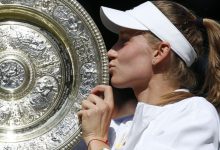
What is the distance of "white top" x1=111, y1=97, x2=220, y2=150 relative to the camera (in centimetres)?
129

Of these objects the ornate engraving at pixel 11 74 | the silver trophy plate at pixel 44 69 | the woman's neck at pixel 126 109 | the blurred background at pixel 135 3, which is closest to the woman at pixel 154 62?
the silver trophy plate at pixel 44 69

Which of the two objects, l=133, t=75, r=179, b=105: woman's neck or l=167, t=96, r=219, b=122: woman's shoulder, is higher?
l=133, t=75, r=179, b=105: woman's neck

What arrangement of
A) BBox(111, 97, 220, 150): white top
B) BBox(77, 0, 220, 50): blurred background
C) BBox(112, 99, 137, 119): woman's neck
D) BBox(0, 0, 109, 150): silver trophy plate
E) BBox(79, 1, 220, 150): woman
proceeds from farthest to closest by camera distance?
BBox(77, 0, 220, 50): blurred background, BBox(112, 99, 137, 119): woman's neck, BBox(0, 0, 109, 150): silver trophy plate, BBox(79, 1, 220, 150): woman, BBox(111, 97, 220, 150): white top

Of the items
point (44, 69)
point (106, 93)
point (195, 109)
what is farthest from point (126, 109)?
point (195, 109)

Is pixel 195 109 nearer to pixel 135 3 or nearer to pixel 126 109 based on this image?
pixel 126 109

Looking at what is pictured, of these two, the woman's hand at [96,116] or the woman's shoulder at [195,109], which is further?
the woman's hand at [96,116]

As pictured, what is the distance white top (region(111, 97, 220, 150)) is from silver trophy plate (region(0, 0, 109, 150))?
54 cm

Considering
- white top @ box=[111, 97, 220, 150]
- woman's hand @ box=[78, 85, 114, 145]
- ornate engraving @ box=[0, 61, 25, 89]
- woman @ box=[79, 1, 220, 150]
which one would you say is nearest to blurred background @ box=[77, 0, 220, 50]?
ornate engraving @ box=[0, 61, 25, 89]

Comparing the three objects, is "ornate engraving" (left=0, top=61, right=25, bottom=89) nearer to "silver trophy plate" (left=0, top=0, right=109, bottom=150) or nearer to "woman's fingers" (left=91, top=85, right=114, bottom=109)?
"silver trophy plate" (left=0, top=0, right=109, bottom=150)

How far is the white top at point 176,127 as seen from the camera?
1291 millimetres

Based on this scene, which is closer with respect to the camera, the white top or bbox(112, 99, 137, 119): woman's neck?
the white top

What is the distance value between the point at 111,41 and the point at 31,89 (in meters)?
0.64

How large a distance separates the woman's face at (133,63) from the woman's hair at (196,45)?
0.22 ft

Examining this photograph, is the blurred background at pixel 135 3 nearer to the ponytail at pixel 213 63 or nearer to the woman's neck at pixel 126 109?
the woman's neck at pixel 126 109
